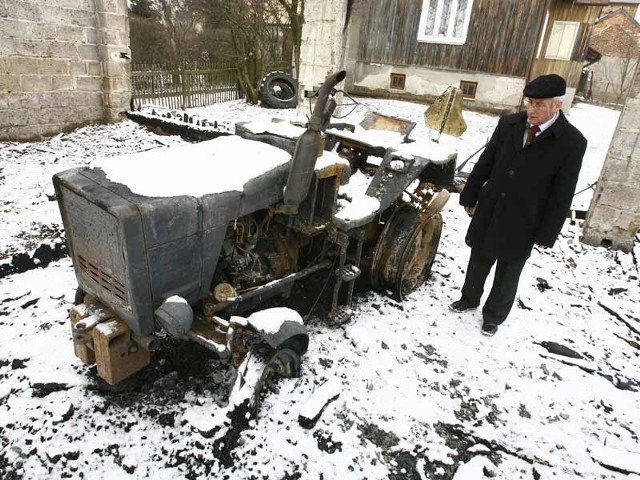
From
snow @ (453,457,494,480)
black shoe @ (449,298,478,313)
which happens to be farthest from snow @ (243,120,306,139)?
snow @ (453,457,494,480)

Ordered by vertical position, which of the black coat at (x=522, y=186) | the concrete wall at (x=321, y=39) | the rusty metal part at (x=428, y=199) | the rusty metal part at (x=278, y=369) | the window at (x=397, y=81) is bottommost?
the rusty metal part at (x=278, y=369)

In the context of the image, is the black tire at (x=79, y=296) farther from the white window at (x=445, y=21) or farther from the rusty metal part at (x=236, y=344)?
the white window at (x=445, y=21)

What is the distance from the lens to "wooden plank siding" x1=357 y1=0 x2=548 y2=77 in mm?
12648

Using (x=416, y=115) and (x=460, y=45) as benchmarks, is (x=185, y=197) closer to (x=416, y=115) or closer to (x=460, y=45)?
(x=416, y=115)

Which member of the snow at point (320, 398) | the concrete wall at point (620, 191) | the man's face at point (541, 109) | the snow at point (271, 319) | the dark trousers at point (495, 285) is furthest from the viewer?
the concrete wall at point (620, 191)

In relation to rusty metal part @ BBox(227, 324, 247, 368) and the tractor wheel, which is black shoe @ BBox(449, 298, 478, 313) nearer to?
the tractor wheel

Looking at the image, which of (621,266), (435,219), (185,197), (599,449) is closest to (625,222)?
(621,266)

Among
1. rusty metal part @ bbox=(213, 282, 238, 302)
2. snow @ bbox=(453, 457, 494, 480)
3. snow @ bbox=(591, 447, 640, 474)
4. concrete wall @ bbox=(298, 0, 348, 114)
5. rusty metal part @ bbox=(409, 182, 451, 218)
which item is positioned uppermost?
concrete wall @ bbox=(298, 0, 348, 114)

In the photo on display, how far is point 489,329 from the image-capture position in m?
3.46

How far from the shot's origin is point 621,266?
4766 mm

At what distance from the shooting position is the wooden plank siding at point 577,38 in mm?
14070

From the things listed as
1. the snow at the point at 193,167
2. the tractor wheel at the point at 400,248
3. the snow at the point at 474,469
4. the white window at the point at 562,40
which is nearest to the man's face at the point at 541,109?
the tractor wheel at the point at 400,248

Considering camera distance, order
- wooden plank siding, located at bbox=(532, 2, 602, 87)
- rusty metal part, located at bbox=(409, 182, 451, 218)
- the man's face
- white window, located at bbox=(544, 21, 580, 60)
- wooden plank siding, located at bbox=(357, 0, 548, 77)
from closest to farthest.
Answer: the man's face → rusty metal part, located at bbox=(409, 182, 451, 218) → wooden plank siding, located at bbox=(357, 0, 548, 77) → wooden plank siding, located at bbox=(532, 2, 602, 87) → white window, located at bbox=(544, 21, 580, 60)

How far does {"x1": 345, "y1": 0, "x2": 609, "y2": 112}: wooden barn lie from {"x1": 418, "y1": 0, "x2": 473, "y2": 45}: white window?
3 centimetres
